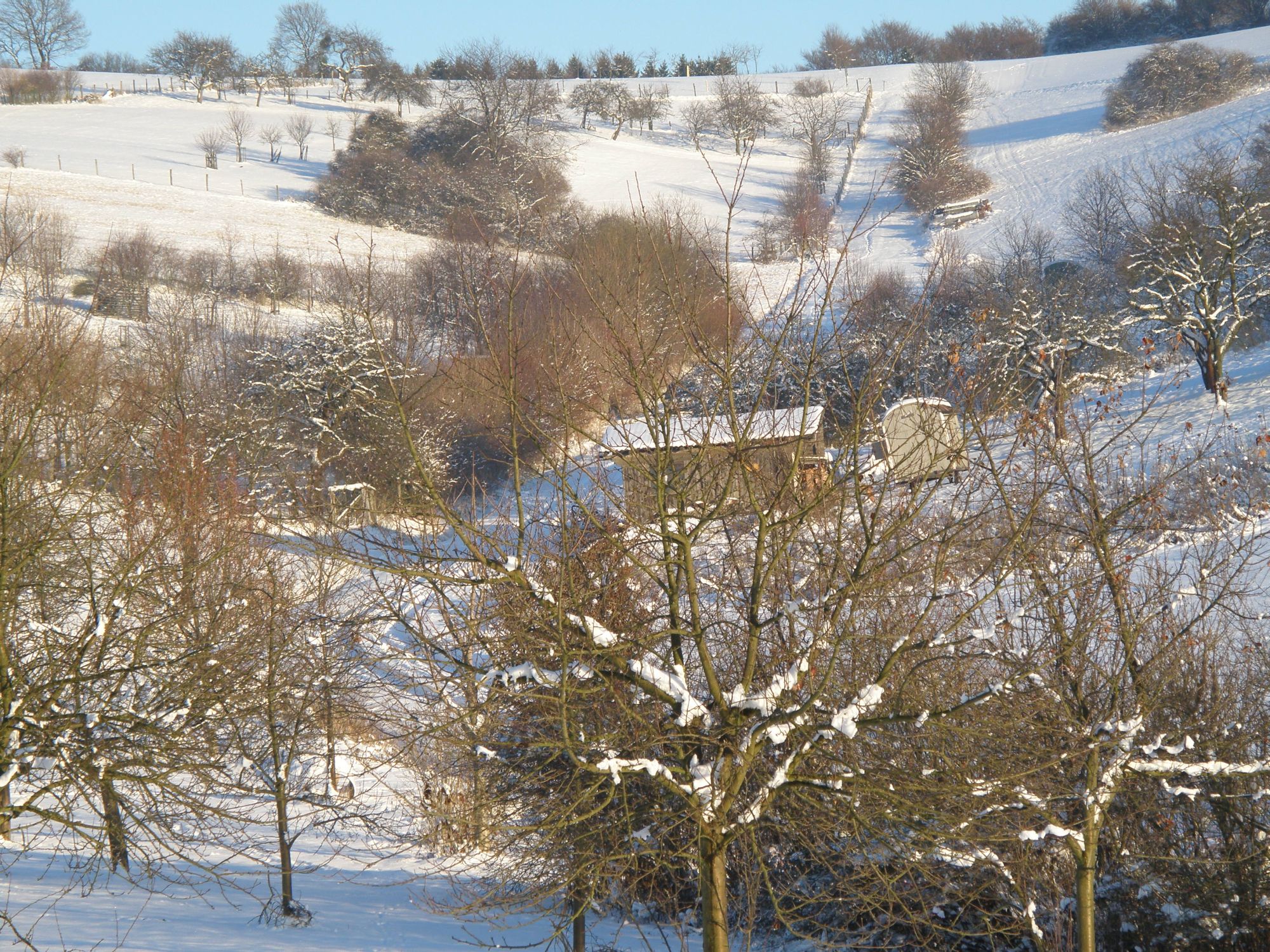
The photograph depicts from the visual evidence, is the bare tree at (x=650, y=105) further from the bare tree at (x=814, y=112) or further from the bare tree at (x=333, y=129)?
the bare tree at (x=333, y=129)

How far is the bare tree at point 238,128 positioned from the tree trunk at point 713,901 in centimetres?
5305

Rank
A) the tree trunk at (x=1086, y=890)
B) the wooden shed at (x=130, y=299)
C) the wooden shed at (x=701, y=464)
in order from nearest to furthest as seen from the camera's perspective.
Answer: the wooden shed at (x=701, y=464) → the tree trunk at (x=1086, y=890) → the wooden shed at (x=130, y=299)

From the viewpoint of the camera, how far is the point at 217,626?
9.05m

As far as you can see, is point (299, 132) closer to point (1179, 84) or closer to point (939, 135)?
point (939, 135)

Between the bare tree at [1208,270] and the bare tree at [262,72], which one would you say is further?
the bare tree at [262,72]

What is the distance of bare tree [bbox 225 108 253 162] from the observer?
172ft

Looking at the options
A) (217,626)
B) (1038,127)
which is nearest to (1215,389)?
(217,626)

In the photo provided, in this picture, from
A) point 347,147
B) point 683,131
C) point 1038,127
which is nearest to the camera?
point 347,147

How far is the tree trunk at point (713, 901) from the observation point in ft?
16.2

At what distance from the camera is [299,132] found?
175 feet

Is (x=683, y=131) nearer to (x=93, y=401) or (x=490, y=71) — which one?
(x=490, y=71)

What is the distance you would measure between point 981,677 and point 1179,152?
1659 inches

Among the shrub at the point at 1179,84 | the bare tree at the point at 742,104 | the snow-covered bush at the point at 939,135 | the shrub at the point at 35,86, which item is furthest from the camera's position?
the shrub at the point at 35,86

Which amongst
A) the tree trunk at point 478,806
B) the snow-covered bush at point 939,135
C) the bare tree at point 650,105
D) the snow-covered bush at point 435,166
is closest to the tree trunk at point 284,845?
the tree trunk at point 478,806
